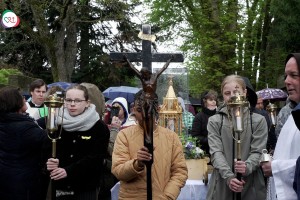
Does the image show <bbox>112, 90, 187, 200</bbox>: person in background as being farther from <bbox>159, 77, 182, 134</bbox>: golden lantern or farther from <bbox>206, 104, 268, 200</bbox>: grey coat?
<bbox>159, 77, 182, 134</bbox>: golden lantern

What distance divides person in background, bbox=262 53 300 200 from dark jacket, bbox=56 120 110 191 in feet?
6.05

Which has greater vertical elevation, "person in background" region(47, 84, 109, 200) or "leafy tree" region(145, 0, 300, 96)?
"leafy tree" region(145, 0, 300, 96)

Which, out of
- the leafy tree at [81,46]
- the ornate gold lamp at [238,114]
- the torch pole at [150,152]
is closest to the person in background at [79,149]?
the torch pole at [150,152]

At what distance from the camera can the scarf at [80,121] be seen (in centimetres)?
466

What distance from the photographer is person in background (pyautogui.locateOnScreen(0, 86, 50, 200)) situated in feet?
15.9

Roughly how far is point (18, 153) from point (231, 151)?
6.60 feet

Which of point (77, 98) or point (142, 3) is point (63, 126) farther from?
point (142, 3)

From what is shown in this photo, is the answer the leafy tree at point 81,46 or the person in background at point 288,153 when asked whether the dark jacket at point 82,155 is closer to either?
the person in background at point 288,153

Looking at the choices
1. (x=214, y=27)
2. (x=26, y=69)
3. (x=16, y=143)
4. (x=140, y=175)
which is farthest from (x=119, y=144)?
(x=26, y=69)

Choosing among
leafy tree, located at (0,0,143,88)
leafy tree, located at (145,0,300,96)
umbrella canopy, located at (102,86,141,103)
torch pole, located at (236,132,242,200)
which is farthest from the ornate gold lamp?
leafy tree, located at (0,0,143,88)

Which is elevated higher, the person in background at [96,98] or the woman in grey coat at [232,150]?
the person in background at [96,98]

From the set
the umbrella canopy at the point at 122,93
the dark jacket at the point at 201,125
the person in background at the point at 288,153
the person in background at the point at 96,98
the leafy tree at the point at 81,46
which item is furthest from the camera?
the leafy tree at the point at 81,46

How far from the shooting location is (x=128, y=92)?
672 inches

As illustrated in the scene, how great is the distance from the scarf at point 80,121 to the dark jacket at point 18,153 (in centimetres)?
30
